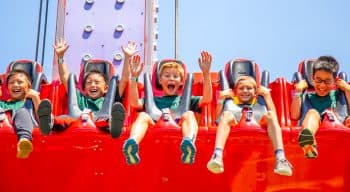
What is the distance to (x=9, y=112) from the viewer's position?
13.1 feet

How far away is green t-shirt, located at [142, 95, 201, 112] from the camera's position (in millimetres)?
4145

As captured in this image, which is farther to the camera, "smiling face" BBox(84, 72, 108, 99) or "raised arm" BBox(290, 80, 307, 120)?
"smiling face" BBox(84, 72, 108, 99)

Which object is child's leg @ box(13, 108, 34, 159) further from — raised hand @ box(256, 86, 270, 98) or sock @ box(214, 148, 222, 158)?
raised hand @ box(256, 86, 270, 98)

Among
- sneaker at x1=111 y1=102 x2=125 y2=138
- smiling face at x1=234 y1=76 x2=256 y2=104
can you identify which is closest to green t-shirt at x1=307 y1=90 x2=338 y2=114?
smiling face at x1=234 y1=76 x2=256 y2=104

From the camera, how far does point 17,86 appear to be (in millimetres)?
4191

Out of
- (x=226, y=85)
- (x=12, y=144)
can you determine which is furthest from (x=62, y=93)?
(x=226, y=85)

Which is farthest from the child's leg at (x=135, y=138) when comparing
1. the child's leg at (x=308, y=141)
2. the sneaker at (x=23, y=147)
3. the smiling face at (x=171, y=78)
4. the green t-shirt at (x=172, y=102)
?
the child's leg at (x=308, y=141)

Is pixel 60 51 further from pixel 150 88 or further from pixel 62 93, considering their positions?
pixel 150 88

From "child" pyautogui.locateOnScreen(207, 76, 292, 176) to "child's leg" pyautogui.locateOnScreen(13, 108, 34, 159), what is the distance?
1.16 metres

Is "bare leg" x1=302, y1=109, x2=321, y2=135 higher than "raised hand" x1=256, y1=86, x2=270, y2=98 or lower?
lower

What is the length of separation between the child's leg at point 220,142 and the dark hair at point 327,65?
2.54ft

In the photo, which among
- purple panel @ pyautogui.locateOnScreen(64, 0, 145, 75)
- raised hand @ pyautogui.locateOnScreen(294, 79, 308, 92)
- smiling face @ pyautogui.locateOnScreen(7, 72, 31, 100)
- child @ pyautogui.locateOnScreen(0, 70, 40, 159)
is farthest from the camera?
purple panel @ pyautogui.locateOnScreen(64, 0, 145, 75)

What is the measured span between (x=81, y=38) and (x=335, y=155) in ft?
11.4

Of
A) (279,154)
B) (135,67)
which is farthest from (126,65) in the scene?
(279,154)
